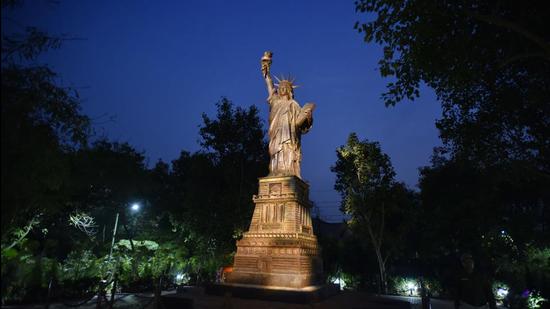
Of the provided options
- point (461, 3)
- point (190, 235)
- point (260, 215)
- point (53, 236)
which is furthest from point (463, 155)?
point (53, 236)

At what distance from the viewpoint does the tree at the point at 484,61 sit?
27.2 feet

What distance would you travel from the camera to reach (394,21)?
8523mm

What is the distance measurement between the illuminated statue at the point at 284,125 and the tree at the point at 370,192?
775cm

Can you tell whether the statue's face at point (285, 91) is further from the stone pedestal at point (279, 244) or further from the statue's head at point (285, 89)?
the stone pedestal at point (279, 244)

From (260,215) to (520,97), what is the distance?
35.4 ft

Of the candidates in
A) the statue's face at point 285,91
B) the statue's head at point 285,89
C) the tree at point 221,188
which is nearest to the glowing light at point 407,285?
the tree at point 221,188

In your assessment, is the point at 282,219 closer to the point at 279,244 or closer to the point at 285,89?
the point at 279,244

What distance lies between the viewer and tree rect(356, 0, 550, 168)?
8281 millimetres

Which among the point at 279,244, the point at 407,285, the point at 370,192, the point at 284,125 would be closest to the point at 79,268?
the point at 279,244

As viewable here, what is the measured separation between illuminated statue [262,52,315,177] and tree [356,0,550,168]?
482 cm

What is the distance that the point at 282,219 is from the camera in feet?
38.6

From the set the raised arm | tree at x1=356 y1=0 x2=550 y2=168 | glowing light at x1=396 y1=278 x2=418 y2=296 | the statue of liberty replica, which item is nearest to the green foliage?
the statue of liberty replica

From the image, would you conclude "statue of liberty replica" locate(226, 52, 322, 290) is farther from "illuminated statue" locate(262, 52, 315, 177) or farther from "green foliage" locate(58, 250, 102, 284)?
"green foliage" locate(58, 250, 102, 284)

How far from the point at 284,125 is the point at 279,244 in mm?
5235
